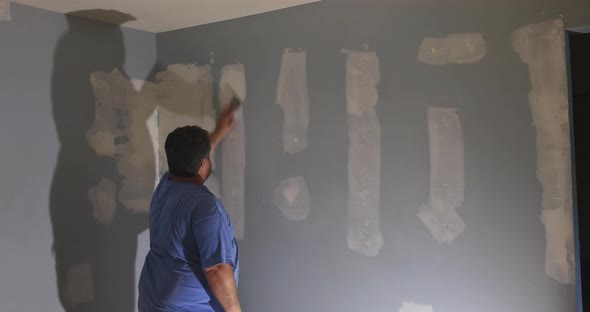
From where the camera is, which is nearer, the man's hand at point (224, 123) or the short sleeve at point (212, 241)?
the short sleeve at point (212, 241)

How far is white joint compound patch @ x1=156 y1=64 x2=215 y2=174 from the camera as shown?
2.95 metres

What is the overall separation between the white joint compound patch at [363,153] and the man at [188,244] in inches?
27.2

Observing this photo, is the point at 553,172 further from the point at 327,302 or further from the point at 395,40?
the point at 327,302

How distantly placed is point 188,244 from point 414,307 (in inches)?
42.6

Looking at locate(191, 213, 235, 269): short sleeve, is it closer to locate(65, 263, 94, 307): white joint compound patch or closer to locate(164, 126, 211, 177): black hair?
locate(164, 126, 211, 177): black hair

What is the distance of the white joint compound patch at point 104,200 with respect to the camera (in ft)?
9.07

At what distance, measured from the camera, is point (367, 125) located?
93.4 inches

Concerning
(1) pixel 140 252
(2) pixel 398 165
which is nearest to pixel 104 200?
(1) pixel 140 252

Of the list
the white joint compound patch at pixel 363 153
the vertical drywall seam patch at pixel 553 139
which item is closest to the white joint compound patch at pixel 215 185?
the white joint compound patch at pixel 363 153

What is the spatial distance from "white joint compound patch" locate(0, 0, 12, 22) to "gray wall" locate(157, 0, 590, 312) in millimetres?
1038

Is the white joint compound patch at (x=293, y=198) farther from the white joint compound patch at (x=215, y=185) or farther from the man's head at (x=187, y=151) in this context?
the man's head at (x=187, y=151)

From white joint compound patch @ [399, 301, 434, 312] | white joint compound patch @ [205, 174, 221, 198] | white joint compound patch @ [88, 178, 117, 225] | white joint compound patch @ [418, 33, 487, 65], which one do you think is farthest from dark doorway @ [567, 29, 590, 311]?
white joint compound patch @ [88, 178, 117, 225]

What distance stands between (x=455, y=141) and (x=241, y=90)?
1254 millimetres

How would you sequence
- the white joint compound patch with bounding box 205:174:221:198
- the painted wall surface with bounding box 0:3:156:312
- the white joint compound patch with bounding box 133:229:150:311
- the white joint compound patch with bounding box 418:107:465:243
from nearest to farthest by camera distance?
the white joint compound patch with bounding box 418:107:465:243
the painted wall surface with bounding box 0:3:156:312
the white joint compound patch with bounding box 205:174:221:198
the white joint compound patch with bounding box 133:229:150:311
